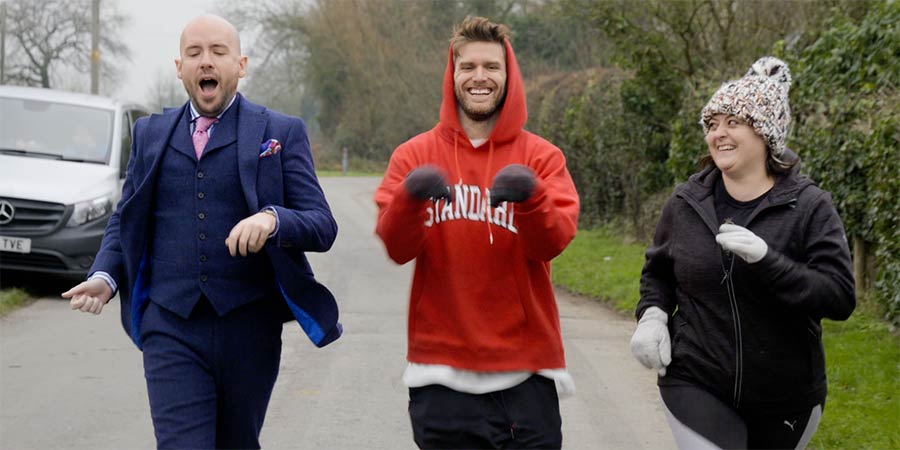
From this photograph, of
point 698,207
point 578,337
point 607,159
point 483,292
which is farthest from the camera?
point 607,159

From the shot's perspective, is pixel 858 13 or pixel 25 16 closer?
pixel 858 13

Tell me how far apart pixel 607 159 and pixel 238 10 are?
40.5 meters

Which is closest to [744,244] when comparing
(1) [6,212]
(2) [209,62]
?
(2) [209,62]

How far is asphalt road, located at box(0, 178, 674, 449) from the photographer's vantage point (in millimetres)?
6777

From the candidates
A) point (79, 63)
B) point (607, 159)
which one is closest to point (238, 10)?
point (79, 63)

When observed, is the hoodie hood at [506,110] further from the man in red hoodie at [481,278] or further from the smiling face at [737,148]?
the smiling face at [737,148]

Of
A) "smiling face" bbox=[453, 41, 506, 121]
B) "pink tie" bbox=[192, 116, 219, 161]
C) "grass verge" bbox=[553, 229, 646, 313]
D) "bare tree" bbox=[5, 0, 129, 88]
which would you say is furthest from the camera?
"bare tree" bbox=[5, 0, 129, 88]

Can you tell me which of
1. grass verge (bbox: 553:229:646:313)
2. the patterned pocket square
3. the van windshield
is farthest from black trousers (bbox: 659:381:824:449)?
the van windshield

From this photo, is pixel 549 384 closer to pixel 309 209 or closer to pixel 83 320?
pixel 309 209

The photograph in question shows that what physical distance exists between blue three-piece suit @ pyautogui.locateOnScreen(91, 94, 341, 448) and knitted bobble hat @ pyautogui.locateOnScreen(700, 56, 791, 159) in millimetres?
1508

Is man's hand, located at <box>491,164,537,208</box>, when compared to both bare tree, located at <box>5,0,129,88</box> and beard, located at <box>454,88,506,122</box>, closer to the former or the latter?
beard, located at <box>454,88,506,122</box>

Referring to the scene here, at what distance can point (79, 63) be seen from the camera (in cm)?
5572

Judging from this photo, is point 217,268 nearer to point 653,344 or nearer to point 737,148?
point 653,344

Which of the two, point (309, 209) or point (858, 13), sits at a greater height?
point (858, 13)
